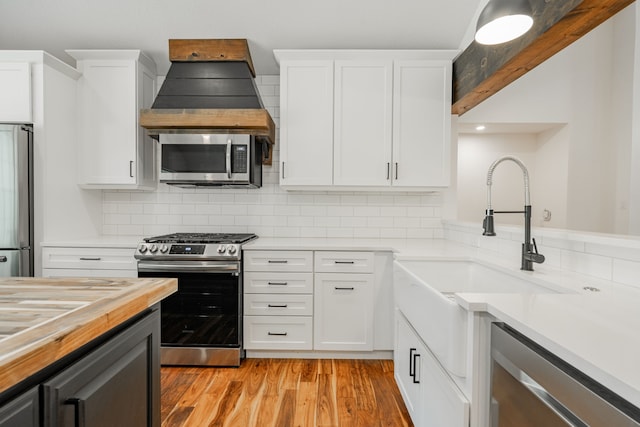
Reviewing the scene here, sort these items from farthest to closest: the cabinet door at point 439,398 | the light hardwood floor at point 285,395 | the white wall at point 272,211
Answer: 1. the white wall at point 272,211
2. the light hardwood floor at point 285,395
3. the cabinet door at point 439,398

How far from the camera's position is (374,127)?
9.00 ft

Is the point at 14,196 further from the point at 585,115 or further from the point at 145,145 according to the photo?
the point at 585,115

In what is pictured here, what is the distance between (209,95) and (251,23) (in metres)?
0.67

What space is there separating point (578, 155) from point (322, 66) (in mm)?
3002

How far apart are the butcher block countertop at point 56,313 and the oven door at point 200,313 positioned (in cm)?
143

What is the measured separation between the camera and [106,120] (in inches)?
111

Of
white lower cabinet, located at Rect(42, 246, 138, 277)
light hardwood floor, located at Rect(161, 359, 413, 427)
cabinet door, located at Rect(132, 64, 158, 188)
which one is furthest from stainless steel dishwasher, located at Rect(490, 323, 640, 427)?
cabinet door, located at Rect(132, 64, 158, 188)

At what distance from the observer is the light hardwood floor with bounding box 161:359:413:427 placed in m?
1.87

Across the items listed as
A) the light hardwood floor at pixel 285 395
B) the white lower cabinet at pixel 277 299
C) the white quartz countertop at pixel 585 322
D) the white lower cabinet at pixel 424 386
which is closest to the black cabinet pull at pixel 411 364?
the white lower cabinet at pixel 424 386

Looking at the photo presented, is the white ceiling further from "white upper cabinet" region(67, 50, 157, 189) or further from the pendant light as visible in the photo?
the pendant light

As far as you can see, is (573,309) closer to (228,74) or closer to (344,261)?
(344,261)

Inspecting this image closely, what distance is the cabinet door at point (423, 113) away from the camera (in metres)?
2.73

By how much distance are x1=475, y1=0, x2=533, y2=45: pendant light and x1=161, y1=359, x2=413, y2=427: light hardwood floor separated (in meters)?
1.99

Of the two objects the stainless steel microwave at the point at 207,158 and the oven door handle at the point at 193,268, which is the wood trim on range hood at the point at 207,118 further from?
the oven door handle at the point at 193,268
